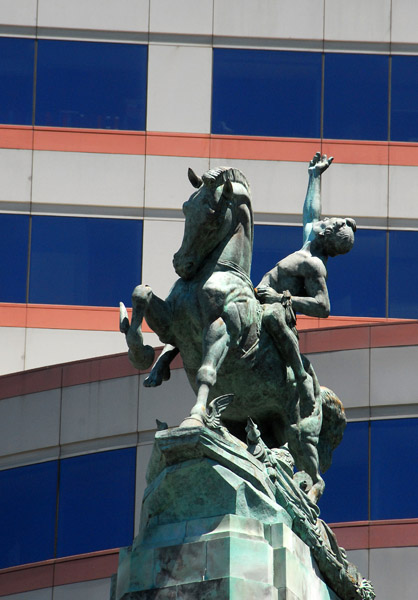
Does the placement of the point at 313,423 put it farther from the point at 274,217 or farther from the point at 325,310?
the point at 274,217

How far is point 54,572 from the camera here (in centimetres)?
3750

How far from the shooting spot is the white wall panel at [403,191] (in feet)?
146

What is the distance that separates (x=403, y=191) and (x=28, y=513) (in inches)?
487

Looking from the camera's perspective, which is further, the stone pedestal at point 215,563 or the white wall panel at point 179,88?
the white wall panel at point 179,88

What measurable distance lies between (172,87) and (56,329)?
6605mm

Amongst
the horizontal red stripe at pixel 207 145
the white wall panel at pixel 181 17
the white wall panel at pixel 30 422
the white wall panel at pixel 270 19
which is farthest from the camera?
the white wall panel at pixel 181 17

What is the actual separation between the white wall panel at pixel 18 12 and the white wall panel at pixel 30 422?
1093 cm

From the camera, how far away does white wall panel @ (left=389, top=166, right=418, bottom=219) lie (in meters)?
44.5

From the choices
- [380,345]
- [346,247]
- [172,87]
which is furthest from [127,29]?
[346,247]

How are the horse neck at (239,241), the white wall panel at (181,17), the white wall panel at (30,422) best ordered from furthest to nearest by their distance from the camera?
the white wall panel at (181,17) < the white wall panel at (30,422) < the horse neck at (239,241)

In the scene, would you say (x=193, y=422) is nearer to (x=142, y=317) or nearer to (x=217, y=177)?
(x=142, y=317)

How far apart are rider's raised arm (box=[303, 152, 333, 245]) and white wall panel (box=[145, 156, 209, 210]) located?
20121mm

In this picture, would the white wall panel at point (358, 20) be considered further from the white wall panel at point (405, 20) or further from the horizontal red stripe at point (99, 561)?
the horizontal red stripe at point (99, 561)

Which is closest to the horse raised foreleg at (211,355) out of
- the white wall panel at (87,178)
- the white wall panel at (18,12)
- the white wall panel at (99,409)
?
the white wall panel at (99,409)
